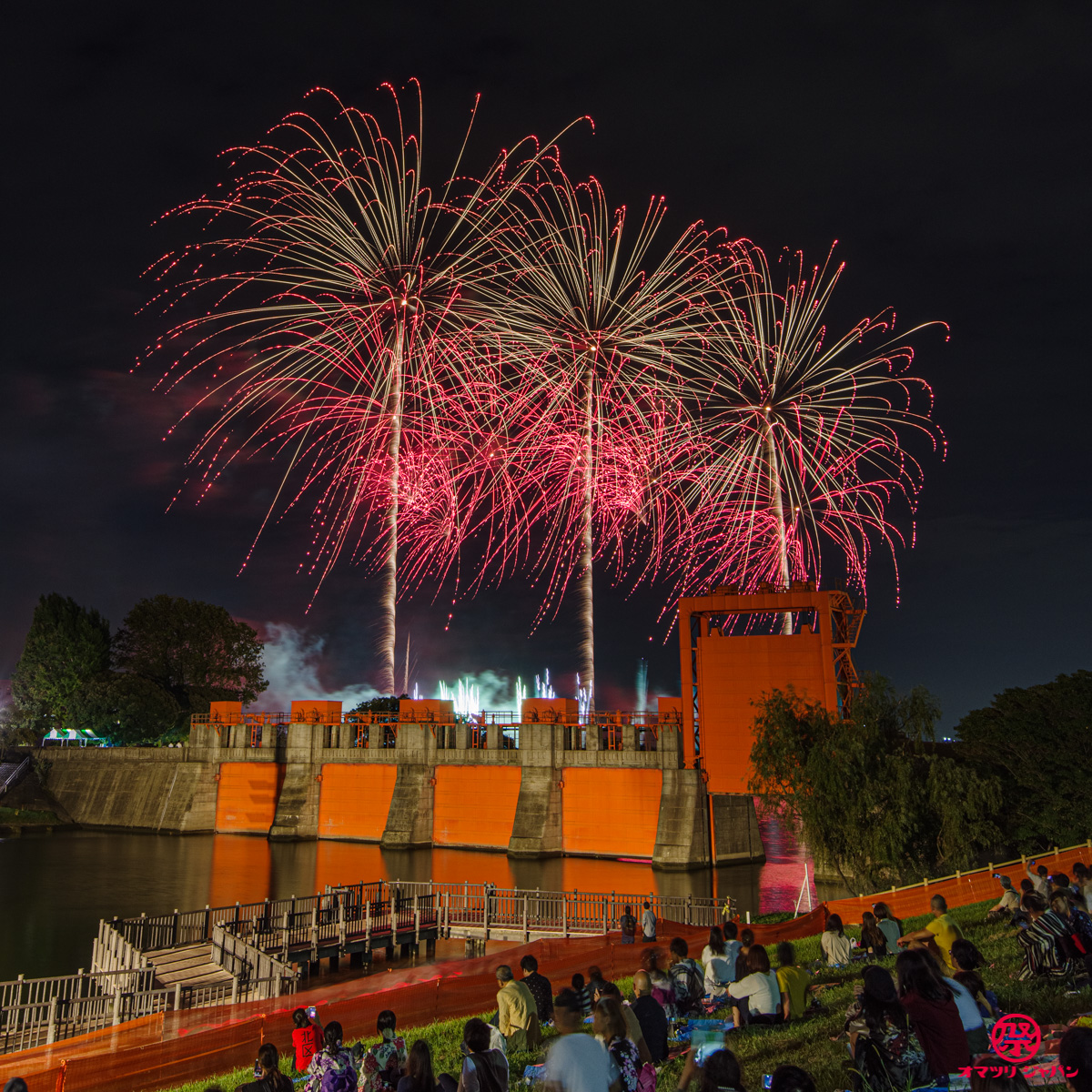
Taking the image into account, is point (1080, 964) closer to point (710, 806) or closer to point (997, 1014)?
point (997, 1014)

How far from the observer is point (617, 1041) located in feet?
23.6

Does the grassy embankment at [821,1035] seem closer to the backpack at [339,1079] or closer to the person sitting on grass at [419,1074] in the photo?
the backpack at [339,1079]

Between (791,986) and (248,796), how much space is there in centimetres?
5326

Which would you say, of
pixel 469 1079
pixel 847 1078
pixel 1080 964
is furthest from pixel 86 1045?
pixel 1080 964

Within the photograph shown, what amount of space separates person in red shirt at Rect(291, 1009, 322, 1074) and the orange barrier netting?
56.9 inches

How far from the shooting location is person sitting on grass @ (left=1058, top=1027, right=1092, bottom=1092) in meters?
5.15

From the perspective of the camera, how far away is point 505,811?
4878cm

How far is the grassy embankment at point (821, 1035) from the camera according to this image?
872 cm

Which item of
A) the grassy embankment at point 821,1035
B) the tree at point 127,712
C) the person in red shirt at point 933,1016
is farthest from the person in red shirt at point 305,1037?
the tree at point 127,712

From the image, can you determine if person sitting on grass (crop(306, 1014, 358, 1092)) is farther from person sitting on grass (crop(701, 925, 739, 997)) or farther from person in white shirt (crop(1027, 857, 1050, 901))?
person in white shirt (crop(1027, 857, 1050, 901))

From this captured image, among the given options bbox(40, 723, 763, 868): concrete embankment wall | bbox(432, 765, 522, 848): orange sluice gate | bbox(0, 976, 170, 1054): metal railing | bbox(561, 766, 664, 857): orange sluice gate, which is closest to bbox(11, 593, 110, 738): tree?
bbox(40, 723, 763, 868): concrete embankment wall

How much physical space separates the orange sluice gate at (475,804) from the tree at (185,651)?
34.8 m

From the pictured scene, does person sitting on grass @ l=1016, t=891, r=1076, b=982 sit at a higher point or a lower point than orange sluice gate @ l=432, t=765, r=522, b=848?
lower

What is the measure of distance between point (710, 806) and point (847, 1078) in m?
38.3
